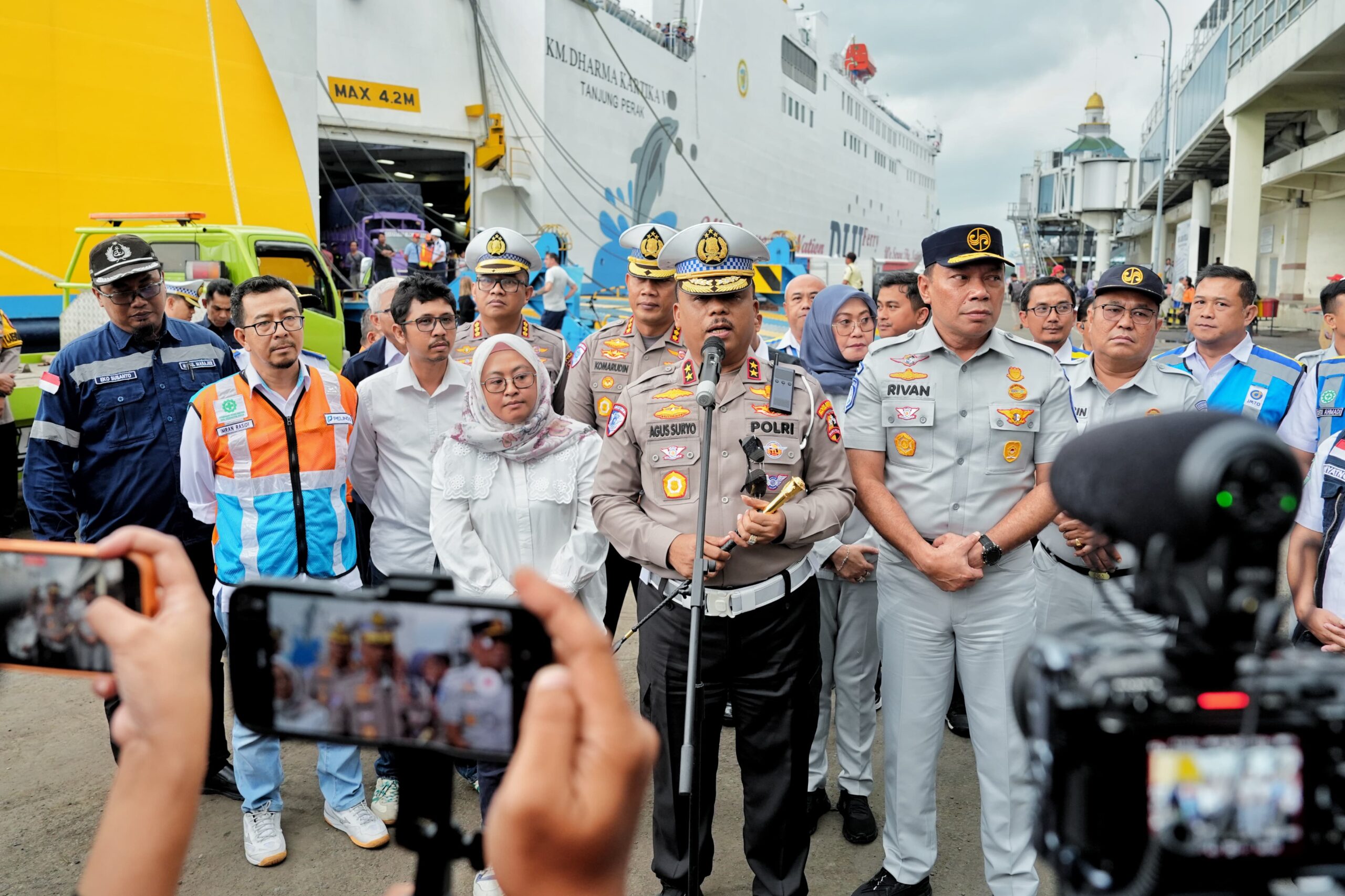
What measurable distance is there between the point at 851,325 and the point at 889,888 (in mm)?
2335

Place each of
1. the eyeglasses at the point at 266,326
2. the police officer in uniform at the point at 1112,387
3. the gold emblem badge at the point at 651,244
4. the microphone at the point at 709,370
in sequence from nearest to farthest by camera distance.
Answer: the microphone at the point at 709,370, the eyeglasses at the point at 266,326, the police officer in uniform at the point at 1112,387, the gold emblem badge at the point at 651,244

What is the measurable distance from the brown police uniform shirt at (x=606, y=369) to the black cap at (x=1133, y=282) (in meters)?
1.73

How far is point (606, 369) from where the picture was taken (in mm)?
4250

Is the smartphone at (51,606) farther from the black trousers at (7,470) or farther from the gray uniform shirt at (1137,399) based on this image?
the black trousers at (7,470)

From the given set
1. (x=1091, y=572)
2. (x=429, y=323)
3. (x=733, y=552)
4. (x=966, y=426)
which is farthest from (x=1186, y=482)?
(x=429, y=323)

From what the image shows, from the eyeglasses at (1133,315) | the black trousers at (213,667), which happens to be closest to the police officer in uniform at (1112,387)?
the eyeglasses at (1133,315)

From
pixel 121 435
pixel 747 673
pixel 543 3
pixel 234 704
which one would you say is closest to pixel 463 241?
pixel 543 3

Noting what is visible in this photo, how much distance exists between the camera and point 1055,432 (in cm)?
295

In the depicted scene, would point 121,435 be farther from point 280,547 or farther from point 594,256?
point 594,256

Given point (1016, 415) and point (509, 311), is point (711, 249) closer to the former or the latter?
point (1016, 415)

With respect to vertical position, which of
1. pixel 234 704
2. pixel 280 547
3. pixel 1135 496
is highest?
pixel 1135 496

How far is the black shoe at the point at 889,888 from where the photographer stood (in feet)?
9.83

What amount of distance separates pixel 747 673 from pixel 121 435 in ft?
8.28

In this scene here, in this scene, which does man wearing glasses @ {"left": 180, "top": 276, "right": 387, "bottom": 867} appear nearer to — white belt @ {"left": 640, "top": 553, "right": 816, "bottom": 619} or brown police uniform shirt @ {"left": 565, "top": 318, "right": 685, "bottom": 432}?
brown police uniform shirt @ {"left": 565, "top": 318, "right": 685, "bottom": 432}
